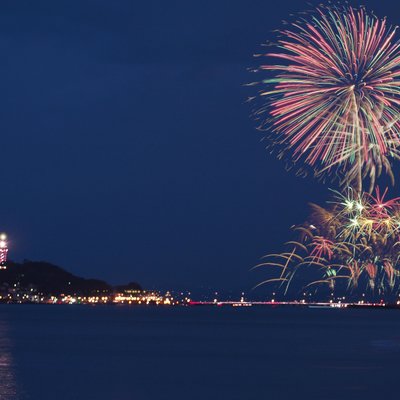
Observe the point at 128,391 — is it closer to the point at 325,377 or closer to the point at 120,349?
the point at 325,377

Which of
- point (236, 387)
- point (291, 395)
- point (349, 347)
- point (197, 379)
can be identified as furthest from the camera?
point (349, 347)

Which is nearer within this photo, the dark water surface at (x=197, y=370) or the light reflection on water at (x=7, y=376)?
the light reflection on water at (x=7, y=376)

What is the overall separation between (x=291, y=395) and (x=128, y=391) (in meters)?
9.53

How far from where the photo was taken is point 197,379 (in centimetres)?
6762

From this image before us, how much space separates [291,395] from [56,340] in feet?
208

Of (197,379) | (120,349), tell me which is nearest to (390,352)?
(120,349)

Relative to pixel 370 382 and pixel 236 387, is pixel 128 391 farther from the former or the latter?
pixel 370 382

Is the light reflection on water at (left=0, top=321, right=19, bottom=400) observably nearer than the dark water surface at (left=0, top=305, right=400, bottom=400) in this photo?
Yes

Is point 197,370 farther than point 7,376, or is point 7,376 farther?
point 197,370

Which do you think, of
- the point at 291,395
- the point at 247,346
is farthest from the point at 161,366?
the point at 247,346

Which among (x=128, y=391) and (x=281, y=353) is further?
(x=281, y=353)

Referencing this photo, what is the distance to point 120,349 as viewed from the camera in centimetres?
10044

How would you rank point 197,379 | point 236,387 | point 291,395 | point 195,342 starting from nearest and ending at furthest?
point 291,395 < point 236,387 < point 197,379 < point 195,342

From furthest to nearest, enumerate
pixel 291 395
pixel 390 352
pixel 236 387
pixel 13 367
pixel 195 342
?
pixel 195 342
pixel 390 352
pixel 13 367
pixel 236 387
pixel 291 395
